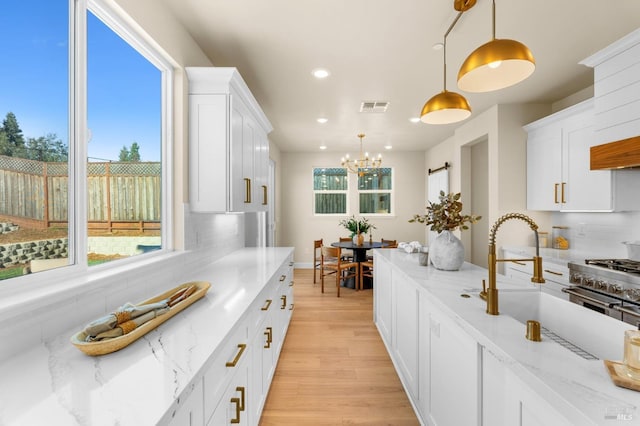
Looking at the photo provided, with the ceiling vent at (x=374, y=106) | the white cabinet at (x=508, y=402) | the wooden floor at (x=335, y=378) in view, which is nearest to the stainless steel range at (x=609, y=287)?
the wooden floor at (x=335, y=378)

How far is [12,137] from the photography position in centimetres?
114

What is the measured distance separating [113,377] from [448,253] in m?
2.03

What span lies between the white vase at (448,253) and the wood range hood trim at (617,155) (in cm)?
157

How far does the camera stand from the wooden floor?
2053 millimetres

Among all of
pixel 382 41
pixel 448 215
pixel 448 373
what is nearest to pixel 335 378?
pixel 448 373

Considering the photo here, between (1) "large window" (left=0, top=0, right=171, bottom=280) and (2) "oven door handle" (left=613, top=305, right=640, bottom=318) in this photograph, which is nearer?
(1) "large window" (left=0, top=0, right=171, bottom=280)

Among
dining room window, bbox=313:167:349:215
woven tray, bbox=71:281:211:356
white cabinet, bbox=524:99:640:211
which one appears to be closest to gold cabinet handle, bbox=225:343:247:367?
woven tray, bbox=71:281:211:356

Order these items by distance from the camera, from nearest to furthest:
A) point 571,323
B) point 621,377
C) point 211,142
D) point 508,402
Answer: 1. point 621,377
2. point 508,402
3. point 571,323
4. point 211,142

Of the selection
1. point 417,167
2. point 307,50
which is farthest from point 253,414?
point 417,167

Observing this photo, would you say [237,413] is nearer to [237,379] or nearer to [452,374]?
[237,379]

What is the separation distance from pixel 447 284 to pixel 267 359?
4.35 feet

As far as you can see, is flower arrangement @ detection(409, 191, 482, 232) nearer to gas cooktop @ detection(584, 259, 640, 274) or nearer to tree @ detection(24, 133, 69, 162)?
gas cooktop @ detection(584, 259, 640, 274)

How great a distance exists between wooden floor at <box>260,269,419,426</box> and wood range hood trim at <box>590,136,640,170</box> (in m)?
2.53

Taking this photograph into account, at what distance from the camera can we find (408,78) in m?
3.31
